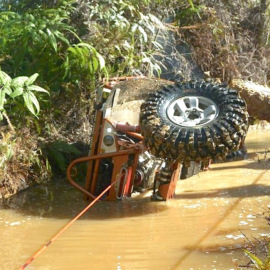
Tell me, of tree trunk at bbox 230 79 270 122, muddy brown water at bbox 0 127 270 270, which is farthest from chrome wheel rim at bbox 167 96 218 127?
tree trunk at bbox 230 79 270 122

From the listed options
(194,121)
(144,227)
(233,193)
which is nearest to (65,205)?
(144,227)

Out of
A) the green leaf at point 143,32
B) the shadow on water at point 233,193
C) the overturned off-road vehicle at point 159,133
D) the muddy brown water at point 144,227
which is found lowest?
the muddy brown water at point 144,227

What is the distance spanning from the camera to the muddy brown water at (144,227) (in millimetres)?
4598

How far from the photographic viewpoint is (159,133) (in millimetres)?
5684

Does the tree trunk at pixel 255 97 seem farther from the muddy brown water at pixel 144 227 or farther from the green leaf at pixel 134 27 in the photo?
the green leaf at pixel 134 27

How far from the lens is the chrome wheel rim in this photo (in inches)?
233

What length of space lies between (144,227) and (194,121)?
1157 millimetres

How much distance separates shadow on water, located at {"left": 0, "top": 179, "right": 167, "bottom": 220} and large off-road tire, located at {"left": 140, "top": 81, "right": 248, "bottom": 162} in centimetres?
72

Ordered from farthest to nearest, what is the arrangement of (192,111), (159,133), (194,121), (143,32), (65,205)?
(143,32), (65,205), (192,111), (194,121), (159,133)

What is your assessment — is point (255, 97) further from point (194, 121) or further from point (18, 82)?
point (18, 82)

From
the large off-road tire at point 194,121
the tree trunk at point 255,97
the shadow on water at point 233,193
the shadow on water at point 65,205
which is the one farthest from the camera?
the tree trunk at point 255,97

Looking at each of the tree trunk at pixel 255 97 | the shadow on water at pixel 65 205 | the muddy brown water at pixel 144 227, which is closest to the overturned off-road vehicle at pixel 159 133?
the shadow on water at pixel 65 205

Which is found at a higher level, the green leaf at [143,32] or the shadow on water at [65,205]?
the green leaf at [143,32]

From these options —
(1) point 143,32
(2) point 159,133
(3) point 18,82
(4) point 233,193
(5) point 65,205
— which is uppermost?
(1) point 143,32
